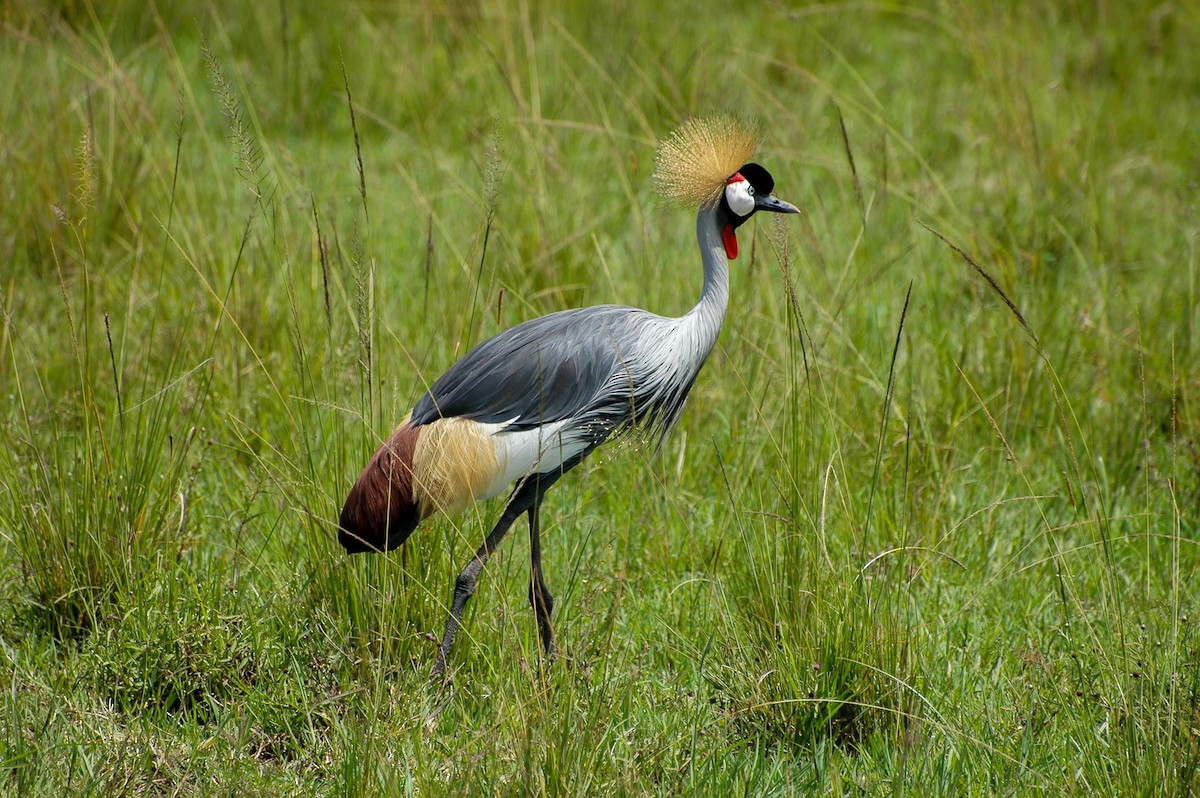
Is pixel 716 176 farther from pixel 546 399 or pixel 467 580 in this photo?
pixel 467 580

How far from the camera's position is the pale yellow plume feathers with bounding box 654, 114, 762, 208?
268 cm

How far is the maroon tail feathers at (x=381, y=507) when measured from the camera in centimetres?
240

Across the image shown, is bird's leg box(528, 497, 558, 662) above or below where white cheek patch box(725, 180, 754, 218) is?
below

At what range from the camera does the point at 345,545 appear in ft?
8.05

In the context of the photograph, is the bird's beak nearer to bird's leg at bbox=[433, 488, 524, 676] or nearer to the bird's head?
the bird's head

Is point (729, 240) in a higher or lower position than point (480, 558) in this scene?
higher

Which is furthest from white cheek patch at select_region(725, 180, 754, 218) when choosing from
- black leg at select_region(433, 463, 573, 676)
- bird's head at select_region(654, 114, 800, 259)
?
black leg at select_region(433, 463, 573, 676)

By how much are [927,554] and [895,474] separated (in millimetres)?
470

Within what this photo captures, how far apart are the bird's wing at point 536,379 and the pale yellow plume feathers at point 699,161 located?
1.14ft

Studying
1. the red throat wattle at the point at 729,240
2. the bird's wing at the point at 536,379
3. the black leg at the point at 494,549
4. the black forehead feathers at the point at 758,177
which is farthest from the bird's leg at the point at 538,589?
the black forehead feathers at the point at 758,177

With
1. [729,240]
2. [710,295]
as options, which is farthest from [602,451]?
[729,240]

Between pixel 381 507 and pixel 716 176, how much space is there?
104 centimetres

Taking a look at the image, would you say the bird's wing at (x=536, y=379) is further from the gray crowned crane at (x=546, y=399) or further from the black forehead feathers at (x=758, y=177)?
the black forehead feathers at (x=758, y=177)

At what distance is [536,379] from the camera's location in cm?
253
